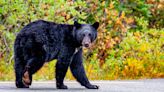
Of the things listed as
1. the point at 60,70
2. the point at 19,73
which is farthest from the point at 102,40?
the point at 60,70

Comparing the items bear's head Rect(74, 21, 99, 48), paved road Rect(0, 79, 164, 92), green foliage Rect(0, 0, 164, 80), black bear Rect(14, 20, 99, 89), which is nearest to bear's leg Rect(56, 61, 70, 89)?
black bear Rect(14, 20, 99, 89)

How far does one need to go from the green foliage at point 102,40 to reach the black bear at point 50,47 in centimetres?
271

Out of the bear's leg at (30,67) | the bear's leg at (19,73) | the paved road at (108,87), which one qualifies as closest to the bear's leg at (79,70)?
the paved road at (108,87)

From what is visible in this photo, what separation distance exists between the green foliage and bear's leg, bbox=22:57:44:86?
2.68 metres

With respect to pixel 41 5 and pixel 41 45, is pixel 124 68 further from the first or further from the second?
pixel 41 45

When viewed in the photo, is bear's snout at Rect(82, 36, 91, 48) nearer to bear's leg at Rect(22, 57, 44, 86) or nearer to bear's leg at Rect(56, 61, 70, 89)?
bear's leg at Rect(56, 61, 70, 89)

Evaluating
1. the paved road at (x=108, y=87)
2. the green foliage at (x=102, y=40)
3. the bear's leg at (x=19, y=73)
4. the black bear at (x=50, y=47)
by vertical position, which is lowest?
the green foliage at (x=102, y=40)

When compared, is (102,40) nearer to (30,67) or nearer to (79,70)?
(79,70)

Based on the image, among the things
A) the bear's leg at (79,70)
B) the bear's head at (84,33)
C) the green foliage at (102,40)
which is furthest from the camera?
the green foliage at (102,40)

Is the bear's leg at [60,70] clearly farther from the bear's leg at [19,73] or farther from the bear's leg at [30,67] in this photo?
the bear's leg at [19,73]

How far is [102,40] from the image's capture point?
1591cm

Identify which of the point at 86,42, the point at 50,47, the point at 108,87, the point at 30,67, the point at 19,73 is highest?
the point at 86,42

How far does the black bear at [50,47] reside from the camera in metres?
9.51

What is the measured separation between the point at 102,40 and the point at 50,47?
6.44m
